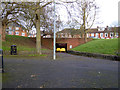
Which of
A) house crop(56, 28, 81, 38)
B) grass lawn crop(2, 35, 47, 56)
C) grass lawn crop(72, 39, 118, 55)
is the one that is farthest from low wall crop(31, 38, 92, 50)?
grass lawn crop(72, 39, 118, 55)

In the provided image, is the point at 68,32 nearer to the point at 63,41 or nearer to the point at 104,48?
the point at 63,41

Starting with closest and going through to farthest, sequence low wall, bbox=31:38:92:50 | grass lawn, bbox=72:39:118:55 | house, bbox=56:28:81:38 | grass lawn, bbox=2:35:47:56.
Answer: grass lawn, bbox=72:39:118:55, grass lawn, bbox=2:35:47:56, house, bbox=56:28:81:38, low wall, bbox=31:38:92:50

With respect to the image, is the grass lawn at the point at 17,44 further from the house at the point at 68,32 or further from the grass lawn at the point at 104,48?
the house at the point at 68,32

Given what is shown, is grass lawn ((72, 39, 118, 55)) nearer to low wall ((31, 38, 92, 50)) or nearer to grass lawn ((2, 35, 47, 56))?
grass lawn ((2, 35, 47, 56))

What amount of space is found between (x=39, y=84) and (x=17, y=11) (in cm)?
1824

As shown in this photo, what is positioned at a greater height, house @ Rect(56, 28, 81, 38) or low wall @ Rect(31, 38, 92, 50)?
house @ Rect(56, 28, 81, 38)

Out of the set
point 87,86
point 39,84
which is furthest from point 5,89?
point 87,86

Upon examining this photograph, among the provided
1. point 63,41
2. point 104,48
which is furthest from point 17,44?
point 104,48

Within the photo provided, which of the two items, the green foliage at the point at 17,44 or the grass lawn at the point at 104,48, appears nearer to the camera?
the grass lawn at the point at 104,48

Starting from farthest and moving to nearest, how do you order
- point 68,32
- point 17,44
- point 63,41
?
point 68,32 < point 63,41 < point 17,44

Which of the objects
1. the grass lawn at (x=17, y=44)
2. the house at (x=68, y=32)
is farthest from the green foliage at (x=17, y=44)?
the house at (x=68, y=32)

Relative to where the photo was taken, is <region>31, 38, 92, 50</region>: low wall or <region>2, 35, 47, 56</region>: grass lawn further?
<region>31, 38, 92, 50</region>: low wall

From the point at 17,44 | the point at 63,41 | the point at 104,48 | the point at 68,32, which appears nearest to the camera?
the point at 104,48

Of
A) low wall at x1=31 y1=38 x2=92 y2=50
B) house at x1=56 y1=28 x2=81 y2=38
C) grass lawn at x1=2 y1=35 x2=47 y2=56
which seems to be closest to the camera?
grass lawn at x1=2 y1=35 x2=47 y2=56
